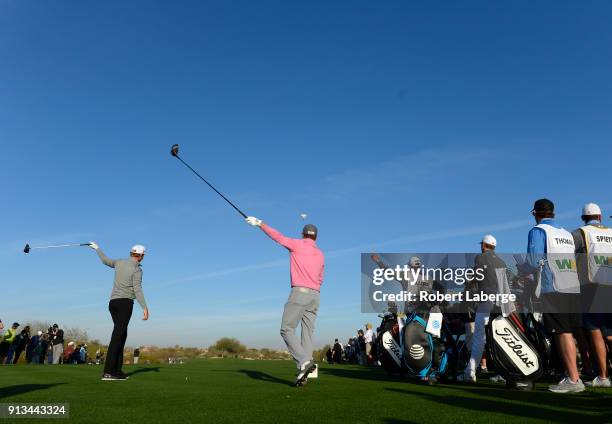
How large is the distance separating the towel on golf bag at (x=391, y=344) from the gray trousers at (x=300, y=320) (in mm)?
2232

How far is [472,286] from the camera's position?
9.34 meters

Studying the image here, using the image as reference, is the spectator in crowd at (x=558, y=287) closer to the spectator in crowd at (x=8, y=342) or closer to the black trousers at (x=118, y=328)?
the black trousers at (x=118, y=328)

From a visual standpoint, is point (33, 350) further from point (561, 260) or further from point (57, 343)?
point (561, 260)

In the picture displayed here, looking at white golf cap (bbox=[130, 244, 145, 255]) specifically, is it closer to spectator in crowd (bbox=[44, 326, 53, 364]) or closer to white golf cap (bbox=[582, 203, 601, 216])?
white golf cap (bbox=[582, 203, 601, 216])

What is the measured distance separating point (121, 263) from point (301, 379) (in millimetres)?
4066

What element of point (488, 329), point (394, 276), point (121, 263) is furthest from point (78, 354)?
point (488, 329)

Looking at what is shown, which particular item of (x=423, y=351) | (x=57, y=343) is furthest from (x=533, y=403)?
(x=57, y=343)

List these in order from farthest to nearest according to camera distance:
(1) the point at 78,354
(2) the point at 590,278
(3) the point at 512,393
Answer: (1) the point at 78,354 → (2) the point at 590,278 → (3) the point at 512,393

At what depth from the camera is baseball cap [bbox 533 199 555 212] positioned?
7.88 metres

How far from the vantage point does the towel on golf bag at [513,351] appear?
309 inches

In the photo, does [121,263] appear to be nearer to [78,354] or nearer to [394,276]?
[394,276]

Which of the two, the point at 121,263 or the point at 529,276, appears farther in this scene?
the point at 121,263

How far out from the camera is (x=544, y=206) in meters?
7.89

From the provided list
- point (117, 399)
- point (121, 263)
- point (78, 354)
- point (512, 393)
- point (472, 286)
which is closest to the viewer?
point (117, 399)
